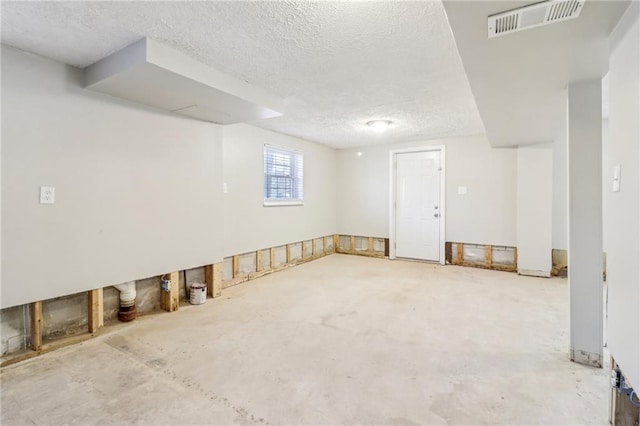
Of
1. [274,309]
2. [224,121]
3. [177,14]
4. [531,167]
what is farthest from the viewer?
[531,167]

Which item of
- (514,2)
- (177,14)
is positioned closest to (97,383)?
Answer: (177,14)

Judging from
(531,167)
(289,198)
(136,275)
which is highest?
(531,167)

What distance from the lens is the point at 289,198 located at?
215 inches

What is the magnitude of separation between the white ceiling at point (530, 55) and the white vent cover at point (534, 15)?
1.6 inches

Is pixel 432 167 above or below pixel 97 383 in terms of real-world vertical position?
above

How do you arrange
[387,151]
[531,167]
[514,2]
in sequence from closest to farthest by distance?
[514,2] < [531,167] < [387,151]

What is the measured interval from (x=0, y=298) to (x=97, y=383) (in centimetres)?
99

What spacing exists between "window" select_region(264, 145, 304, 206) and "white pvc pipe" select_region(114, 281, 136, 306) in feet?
7.46

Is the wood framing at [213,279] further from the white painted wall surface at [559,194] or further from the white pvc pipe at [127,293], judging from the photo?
the white painted wall surface at [559,194]

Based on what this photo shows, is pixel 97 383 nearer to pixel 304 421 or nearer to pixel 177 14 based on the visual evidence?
pixel 304 421

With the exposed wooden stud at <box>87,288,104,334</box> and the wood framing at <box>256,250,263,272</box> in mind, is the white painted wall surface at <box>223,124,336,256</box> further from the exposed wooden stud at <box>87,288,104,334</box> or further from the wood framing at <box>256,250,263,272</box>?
the exposed wooden stud at <box>87,288,104,334</box>

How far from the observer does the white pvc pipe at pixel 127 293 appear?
9.71 ft

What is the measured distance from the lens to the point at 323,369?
2.14 meters

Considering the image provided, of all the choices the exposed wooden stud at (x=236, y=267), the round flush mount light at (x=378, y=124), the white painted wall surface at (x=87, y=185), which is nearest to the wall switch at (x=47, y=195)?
the white painted wall surface at (x=87, y=185)
